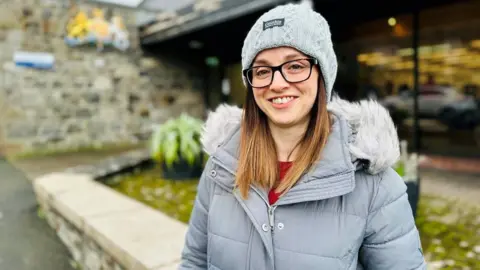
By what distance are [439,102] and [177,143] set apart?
4.80m

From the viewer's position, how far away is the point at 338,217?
1.21 metres

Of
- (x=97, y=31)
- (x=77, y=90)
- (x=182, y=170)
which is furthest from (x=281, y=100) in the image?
(x=97, y=31)

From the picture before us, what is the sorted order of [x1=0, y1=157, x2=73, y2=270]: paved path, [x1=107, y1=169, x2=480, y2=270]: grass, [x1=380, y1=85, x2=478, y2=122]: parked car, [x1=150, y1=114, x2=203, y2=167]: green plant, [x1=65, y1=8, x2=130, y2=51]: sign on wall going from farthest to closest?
[x1=65, y1=8, x2=130, y2=51]: sign on wall < [x1=380, y1=85, x2=478, y2=122]: parked car < [x1=150, y1=114, x2=203, y2=167]: green plant < [x1=0, y1=157, x2=73, y2=270]: paved path < [x1=107, y1=169, x2=480, y2=270]: grass

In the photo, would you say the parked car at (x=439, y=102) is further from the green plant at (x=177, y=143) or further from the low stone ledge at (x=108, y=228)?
the low stone ledge at (x=108, y=228)

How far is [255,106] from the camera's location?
4.81 feet

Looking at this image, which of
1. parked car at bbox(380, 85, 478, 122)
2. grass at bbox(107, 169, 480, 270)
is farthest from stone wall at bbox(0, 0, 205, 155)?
parked car at bbox(380, 85, 478, 122)

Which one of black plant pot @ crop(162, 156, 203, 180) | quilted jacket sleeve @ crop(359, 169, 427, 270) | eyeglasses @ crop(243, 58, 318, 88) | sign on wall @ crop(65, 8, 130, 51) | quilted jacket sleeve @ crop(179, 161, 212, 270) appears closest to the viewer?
quilted jacket sleeve @ crop(359, 169, 427, 270)

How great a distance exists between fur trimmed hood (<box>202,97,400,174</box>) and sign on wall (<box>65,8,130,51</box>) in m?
8.68

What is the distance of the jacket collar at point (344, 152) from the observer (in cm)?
120

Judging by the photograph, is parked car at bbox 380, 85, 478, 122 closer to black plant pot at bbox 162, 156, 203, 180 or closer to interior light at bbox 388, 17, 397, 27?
interior light at bbox 388, 17, 397, 27

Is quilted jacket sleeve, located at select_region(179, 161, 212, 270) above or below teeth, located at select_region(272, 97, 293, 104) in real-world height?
below

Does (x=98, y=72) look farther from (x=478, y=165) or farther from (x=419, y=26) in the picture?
Answer: (x=478, y=165)

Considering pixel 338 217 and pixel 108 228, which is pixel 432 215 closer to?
pixel 108 228

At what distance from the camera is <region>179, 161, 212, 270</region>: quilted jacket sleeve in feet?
4.87
